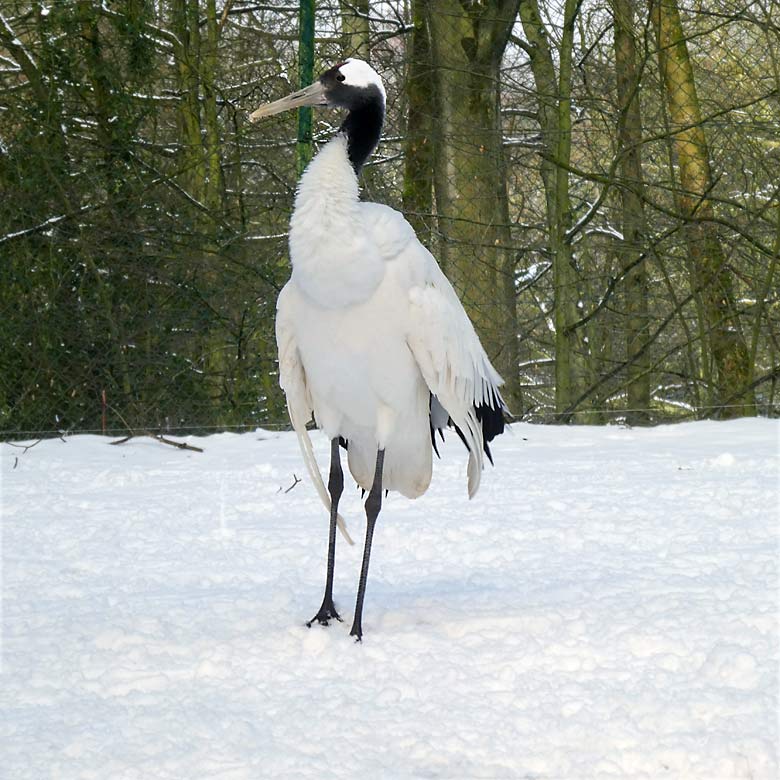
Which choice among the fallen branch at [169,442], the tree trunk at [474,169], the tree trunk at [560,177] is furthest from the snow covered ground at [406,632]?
the tree trunk at [560,177]

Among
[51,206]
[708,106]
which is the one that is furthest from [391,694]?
[708,106]

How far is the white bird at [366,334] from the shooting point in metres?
3.76

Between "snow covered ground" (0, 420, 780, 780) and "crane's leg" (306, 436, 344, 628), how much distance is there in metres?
0.09

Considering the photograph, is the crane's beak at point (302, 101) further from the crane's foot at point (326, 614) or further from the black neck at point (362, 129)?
the crane's foot at point (326, 614)

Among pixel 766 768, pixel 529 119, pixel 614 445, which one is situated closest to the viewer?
pixel 766 768

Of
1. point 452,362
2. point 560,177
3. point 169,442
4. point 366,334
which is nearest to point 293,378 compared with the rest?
point 366,334

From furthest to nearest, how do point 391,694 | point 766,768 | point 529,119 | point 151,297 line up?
point 529,119 < point 151,297 < point 391,694 < point 766,768

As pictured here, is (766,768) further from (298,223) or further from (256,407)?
(256,407)

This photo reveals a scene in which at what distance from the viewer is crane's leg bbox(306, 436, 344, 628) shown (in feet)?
12.9

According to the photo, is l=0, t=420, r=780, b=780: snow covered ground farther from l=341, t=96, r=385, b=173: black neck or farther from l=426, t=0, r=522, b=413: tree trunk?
l=426, t=0, r=522, b=413: tree trunk

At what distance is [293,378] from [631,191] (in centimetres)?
543

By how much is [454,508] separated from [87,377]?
3673 millimetres

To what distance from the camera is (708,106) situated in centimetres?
974

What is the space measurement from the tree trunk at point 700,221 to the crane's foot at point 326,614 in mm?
5646
